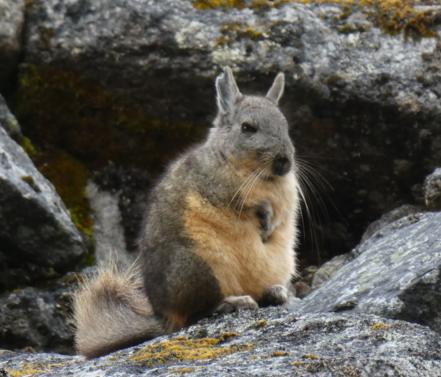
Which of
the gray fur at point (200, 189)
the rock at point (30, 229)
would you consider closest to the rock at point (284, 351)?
the gray fur at point (200, 189)

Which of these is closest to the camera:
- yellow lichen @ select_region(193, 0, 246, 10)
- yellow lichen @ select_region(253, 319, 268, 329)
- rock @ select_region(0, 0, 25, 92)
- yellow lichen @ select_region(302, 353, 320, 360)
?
yellow lichen @ select_region(302, 353, 320, 360)

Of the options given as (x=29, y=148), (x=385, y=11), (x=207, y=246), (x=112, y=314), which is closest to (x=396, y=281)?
(x=207, y=246)

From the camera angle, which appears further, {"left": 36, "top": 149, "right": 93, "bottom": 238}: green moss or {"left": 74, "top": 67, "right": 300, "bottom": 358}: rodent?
{"left": 36, "top": 149, "right": 93, "bottom": 238}: green moss

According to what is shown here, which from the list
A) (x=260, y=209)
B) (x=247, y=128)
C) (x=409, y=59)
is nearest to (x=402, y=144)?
(x=409, y=59)

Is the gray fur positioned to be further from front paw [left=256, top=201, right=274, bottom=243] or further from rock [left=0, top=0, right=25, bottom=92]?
rock [left=0, top=0, right=25, bottom=92]

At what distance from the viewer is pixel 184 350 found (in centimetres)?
659

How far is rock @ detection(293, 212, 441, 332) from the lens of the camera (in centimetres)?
691

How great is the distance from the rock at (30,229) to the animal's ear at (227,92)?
1795 millimetres

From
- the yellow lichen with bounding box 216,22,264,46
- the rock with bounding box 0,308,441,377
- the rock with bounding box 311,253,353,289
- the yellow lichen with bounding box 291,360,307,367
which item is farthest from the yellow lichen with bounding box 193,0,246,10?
the yellow lichen with bounding box 291,360,307,367

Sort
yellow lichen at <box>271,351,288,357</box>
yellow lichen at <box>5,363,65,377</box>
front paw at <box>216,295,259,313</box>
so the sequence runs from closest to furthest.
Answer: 1. yellow lichen at <box>271,351,288,357</box>
2. yellow lichen at <box>5,363,65,377</box>
3. front paw at <box>216,295,259,313</box>

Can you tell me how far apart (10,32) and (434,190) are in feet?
16.0

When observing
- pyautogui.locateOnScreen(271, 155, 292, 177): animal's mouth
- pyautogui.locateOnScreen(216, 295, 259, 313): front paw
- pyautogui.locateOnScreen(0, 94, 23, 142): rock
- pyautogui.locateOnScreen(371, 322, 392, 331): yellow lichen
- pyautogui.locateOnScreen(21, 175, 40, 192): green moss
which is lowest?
pyautogui.locateOnScreen(371, 322, 392, 331): yellow lichen

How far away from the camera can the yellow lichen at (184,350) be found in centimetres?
638

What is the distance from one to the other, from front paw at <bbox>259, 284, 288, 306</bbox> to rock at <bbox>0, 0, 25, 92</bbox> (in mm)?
4791
